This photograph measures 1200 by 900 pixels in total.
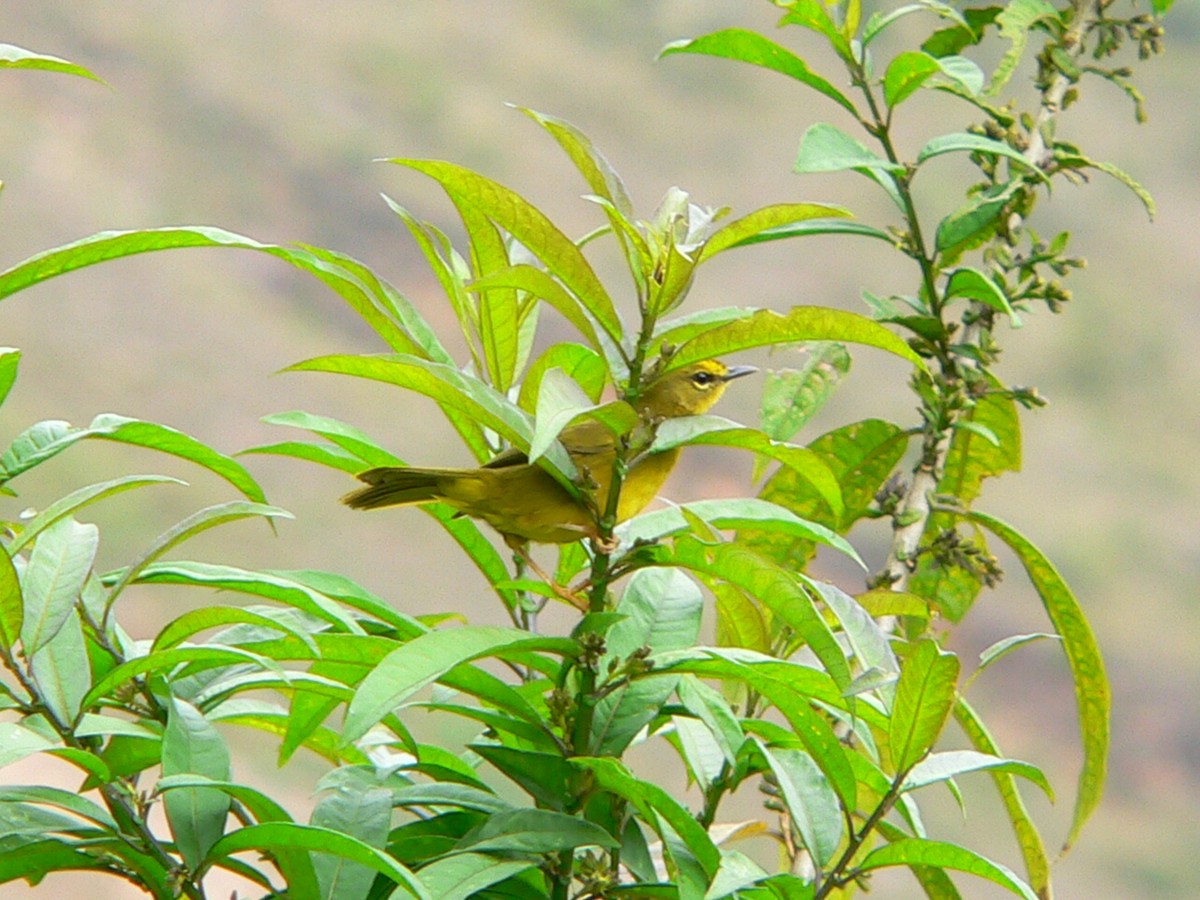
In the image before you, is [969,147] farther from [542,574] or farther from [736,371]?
[736,371]

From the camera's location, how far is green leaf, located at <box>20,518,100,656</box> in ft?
4.25

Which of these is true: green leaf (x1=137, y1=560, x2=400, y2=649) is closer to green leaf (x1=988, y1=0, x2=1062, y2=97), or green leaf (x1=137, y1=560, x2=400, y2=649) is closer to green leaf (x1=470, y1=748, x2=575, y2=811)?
green leaf (x1=470, y1=748, x2=575, y2=811)

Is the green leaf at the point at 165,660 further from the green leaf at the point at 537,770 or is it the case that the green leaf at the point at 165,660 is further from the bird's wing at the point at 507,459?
the bird's wing at the point at 507,459

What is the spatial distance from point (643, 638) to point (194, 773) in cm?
47

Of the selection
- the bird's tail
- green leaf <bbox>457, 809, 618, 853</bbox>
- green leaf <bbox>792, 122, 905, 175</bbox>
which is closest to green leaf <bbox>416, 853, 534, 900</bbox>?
green leaf <bbox>457, 809, 618, 853</bbox>

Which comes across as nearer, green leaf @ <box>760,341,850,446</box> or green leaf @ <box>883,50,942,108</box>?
green leaf @ <box>883,50,942,108</box>

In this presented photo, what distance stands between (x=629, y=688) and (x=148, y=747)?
19.3 inches

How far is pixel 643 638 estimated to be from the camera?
1515 mm

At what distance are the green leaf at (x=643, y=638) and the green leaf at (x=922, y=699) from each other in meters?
0.22

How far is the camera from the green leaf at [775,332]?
129 centimetres

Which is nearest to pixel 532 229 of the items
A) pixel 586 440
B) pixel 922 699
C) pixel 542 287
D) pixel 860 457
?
pixel 542 287

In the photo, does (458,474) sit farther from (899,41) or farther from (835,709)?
(899,41)

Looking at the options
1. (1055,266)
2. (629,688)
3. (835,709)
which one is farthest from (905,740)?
(1055,266)

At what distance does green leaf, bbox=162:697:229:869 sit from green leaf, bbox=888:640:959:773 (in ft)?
2.14
